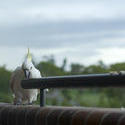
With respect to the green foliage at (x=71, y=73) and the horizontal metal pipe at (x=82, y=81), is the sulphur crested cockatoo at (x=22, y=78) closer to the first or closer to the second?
the horizontal metal pipe at (x=82, y=81)

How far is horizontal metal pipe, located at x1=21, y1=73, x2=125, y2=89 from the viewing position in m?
1.22

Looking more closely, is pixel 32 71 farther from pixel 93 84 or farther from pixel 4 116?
pixel 93 84

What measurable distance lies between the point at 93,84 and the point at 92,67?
12.8m

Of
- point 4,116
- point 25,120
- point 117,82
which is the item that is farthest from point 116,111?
point 4,116

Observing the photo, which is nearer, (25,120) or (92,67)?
(25,120)

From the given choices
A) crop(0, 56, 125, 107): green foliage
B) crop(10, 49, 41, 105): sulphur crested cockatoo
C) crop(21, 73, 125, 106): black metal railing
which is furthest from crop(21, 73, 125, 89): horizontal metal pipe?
crop(0, 56, 125, 107): green foliage

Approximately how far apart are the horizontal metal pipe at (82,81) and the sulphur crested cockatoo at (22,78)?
460mm

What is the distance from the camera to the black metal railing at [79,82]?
1.22 metres

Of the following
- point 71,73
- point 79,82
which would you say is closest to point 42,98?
point 79,82

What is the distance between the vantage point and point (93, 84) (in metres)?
1.29

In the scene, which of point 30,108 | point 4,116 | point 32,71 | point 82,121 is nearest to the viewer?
point 82,121

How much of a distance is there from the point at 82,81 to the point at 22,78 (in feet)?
2.88

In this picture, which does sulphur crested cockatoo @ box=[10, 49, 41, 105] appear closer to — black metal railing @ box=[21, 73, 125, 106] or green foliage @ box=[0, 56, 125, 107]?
black metal railing @ box=[21, 73, 125, 106]

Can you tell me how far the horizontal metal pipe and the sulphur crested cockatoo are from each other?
1.51ft
